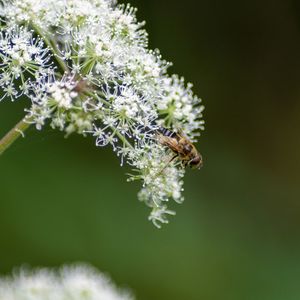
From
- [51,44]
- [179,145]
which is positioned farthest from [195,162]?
[51,44]

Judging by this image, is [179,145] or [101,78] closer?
[101,78]

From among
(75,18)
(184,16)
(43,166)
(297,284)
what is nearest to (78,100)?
(75,18)

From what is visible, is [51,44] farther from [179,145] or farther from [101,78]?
[179,145]

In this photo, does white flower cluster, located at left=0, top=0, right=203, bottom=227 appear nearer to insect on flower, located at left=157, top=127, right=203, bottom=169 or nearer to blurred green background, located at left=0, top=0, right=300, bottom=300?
insect on flower, located at left=157, top=127, right=203, bottom=169

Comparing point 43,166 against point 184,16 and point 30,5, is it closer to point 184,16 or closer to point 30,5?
point 184,16

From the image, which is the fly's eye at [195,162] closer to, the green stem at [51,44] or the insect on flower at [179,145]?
the insect on flower at [179,145]

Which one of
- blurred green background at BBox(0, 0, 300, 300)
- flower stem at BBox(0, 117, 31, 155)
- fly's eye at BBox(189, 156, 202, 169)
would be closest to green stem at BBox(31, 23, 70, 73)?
flower stem at BBox(0, 117, 31, 155)
